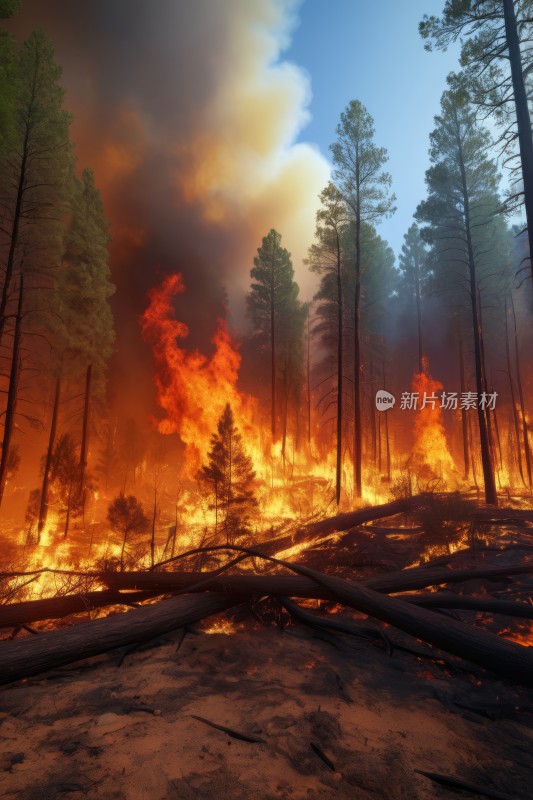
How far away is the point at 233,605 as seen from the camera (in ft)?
17.8

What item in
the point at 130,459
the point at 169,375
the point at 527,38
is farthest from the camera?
the point at 130,459

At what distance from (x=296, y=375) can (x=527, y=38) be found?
27.4m

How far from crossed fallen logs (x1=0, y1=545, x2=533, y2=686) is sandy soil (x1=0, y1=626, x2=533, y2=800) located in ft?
0.88

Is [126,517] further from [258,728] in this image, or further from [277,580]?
[258,728]

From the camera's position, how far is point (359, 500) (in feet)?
57.7

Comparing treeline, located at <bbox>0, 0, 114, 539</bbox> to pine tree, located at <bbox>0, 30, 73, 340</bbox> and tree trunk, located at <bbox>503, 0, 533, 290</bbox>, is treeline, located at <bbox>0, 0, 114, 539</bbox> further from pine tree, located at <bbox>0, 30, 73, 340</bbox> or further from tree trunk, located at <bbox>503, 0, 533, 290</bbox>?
tree trunk, located at <bbox>503, 0, 533, 290</bbox>

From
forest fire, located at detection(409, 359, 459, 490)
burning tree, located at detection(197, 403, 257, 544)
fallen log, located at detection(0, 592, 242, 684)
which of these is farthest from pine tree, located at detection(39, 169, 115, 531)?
forest fire, located at detection(409, 359, 459, 490)

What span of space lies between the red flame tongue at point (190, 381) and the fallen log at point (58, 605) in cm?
1968

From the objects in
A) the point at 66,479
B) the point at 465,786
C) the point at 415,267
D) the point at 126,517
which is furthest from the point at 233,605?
the point at 415,267

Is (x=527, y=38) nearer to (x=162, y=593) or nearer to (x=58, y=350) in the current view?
(x=162, y=593)

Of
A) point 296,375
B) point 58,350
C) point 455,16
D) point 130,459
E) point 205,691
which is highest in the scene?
point 455,16

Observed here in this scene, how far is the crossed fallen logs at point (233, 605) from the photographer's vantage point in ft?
12.6

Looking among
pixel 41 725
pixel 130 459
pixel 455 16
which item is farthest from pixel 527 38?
pixel 130 459

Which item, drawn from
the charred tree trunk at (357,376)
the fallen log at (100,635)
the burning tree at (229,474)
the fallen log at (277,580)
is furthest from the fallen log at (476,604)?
the charred tree trunk at (357,376)
